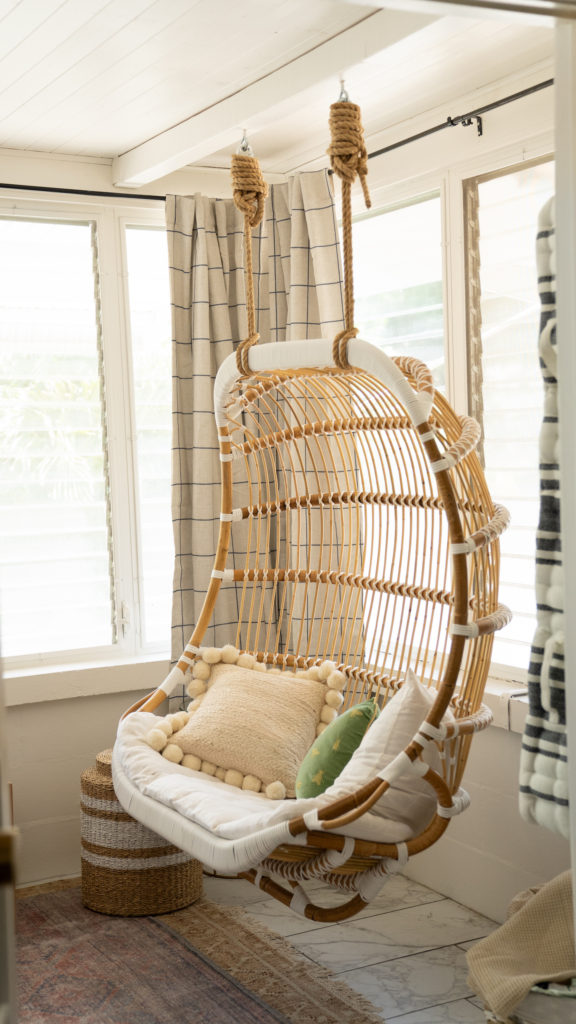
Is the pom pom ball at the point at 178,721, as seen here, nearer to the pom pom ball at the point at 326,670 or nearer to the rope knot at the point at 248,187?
the pom pom ball at the point at 326,670

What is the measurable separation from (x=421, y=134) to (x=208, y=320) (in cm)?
94

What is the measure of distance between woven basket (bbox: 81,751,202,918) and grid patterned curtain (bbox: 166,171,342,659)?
1.99 feet

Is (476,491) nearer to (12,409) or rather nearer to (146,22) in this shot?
(146,22)

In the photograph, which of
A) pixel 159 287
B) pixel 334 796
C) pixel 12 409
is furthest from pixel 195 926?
pixel 159 287

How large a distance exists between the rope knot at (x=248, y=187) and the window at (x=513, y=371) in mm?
701

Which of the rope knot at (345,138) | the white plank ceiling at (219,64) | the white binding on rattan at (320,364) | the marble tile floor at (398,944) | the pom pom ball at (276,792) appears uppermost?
the white plank ceiling at (219,64)

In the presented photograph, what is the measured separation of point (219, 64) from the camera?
2738 millimetres

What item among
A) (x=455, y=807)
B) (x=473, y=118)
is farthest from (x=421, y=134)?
(x=455, y=807)

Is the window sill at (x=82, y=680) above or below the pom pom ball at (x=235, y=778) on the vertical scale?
above

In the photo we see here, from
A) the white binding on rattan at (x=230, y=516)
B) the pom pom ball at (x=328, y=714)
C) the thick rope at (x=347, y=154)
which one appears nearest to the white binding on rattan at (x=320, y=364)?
the thick rope at (x=347, y=154)

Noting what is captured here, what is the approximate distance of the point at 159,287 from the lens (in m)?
3.84

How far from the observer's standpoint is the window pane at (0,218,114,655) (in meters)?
3.56

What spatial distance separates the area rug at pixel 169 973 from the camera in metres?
2.63

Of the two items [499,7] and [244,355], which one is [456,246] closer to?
[244,355]
